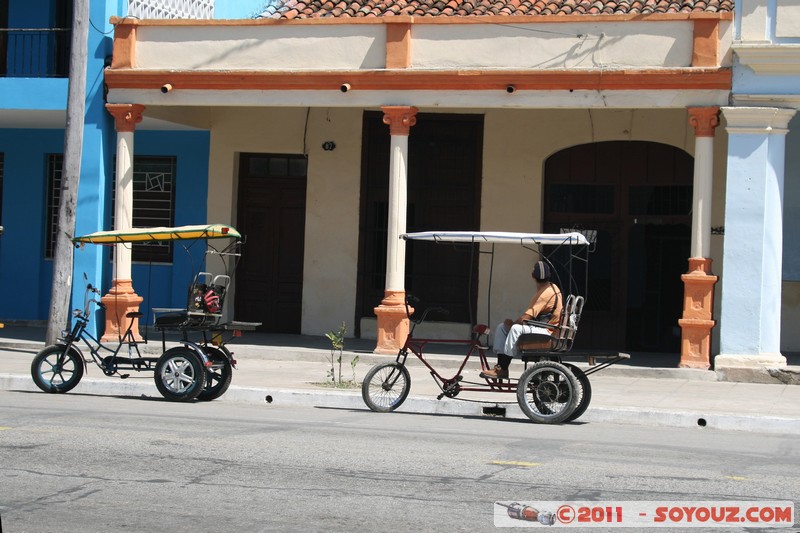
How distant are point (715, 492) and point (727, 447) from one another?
8.56 feet

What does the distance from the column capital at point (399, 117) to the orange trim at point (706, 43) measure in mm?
4113

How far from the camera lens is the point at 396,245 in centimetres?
1761

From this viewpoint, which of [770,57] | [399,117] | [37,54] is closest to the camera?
[770,57]

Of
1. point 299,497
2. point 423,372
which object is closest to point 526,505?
point 299,497

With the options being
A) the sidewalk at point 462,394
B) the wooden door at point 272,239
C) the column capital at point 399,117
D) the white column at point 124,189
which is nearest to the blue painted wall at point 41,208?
the white column at point 124,189

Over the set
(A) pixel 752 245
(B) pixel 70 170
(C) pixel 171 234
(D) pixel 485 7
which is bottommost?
(C) pixel 171 234

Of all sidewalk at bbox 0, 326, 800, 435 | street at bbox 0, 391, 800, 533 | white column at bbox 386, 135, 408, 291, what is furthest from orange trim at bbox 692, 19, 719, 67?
street at bbox 0, 391, 800, 533

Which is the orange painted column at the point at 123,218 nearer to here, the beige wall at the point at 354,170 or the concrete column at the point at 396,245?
the beige wall at the point at 354,170

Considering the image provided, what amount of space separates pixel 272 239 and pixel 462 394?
7843 millimetres

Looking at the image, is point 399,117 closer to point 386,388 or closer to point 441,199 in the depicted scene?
point 441,199

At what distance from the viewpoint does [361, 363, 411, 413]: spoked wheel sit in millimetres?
12680

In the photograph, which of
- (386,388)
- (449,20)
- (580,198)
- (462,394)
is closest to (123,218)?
(449,20)

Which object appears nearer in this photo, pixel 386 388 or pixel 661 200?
pixel 386 388

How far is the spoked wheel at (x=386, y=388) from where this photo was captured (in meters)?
12.7
